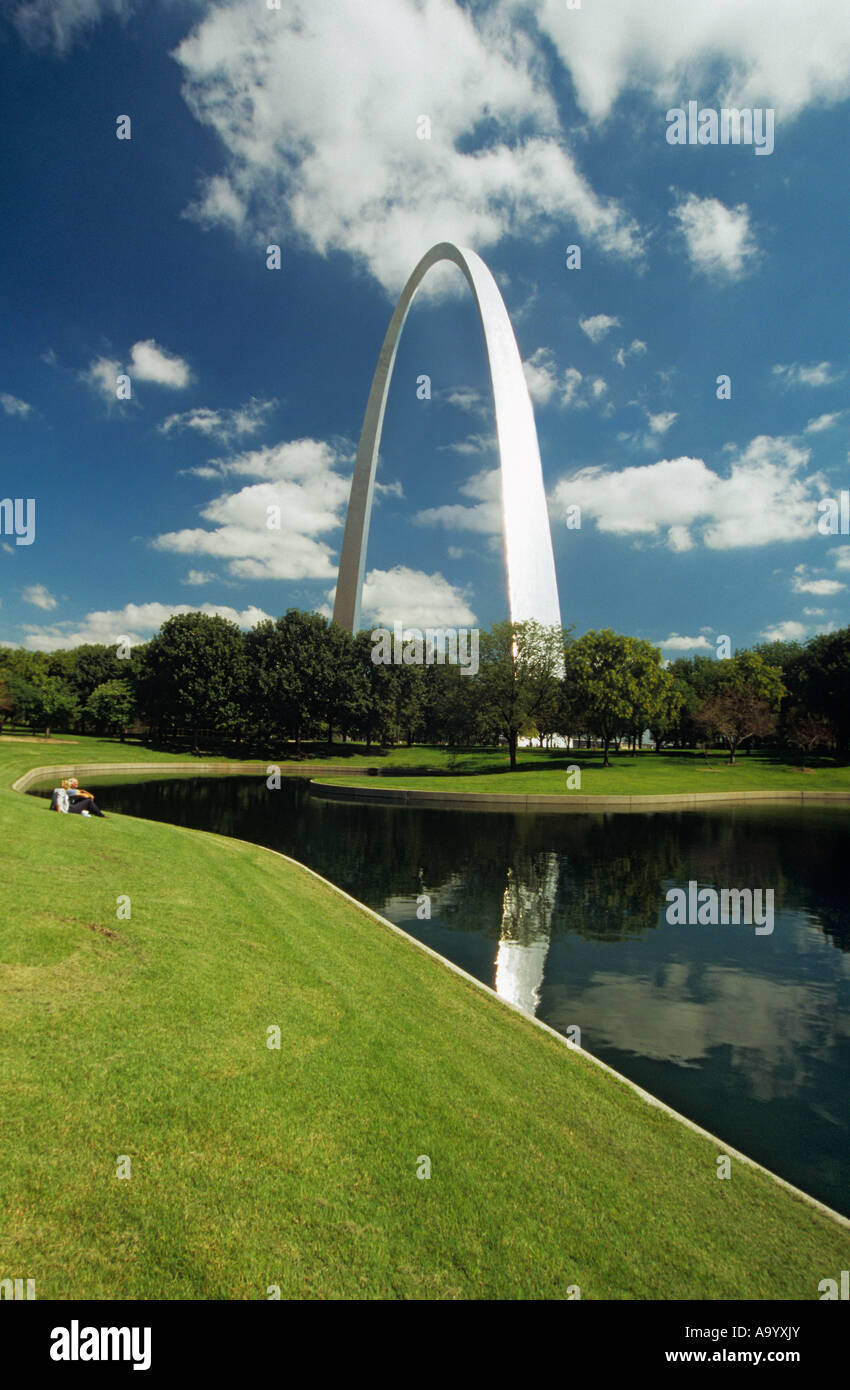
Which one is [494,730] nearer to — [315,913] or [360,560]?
[360,560]

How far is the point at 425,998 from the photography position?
328 inches

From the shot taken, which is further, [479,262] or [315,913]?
[479,262]

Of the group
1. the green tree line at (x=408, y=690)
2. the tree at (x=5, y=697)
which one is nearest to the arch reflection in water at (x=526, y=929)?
the green tree line at (x=408, y=690)

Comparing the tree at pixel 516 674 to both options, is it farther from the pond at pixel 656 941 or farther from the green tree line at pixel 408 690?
the pond at pixel 656 941

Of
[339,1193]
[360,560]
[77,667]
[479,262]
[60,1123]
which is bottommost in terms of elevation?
[339,1193]

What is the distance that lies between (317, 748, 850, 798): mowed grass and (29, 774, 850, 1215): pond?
37.2 feet

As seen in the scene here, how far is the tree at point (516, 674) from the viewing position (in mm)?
51812

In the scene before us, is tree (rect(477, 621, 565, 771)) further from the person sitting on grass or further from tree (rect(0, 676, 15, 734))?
tree (rect(0, 676, 15, 734))

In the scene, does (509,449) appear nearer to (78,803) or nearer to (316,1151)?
(78,803)

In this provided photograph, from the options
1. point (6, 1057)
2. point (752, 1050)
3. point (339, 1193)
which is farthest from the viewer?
point (752, 1050)

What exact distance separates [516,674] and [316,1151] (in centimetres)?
4906

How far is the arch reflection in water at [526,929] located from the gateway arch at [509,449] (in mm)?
37690

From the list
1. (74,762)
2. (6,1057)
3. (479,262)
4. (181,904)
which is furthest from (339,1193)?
(479,262)

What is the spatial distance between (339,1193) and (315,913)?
775 centimetres
